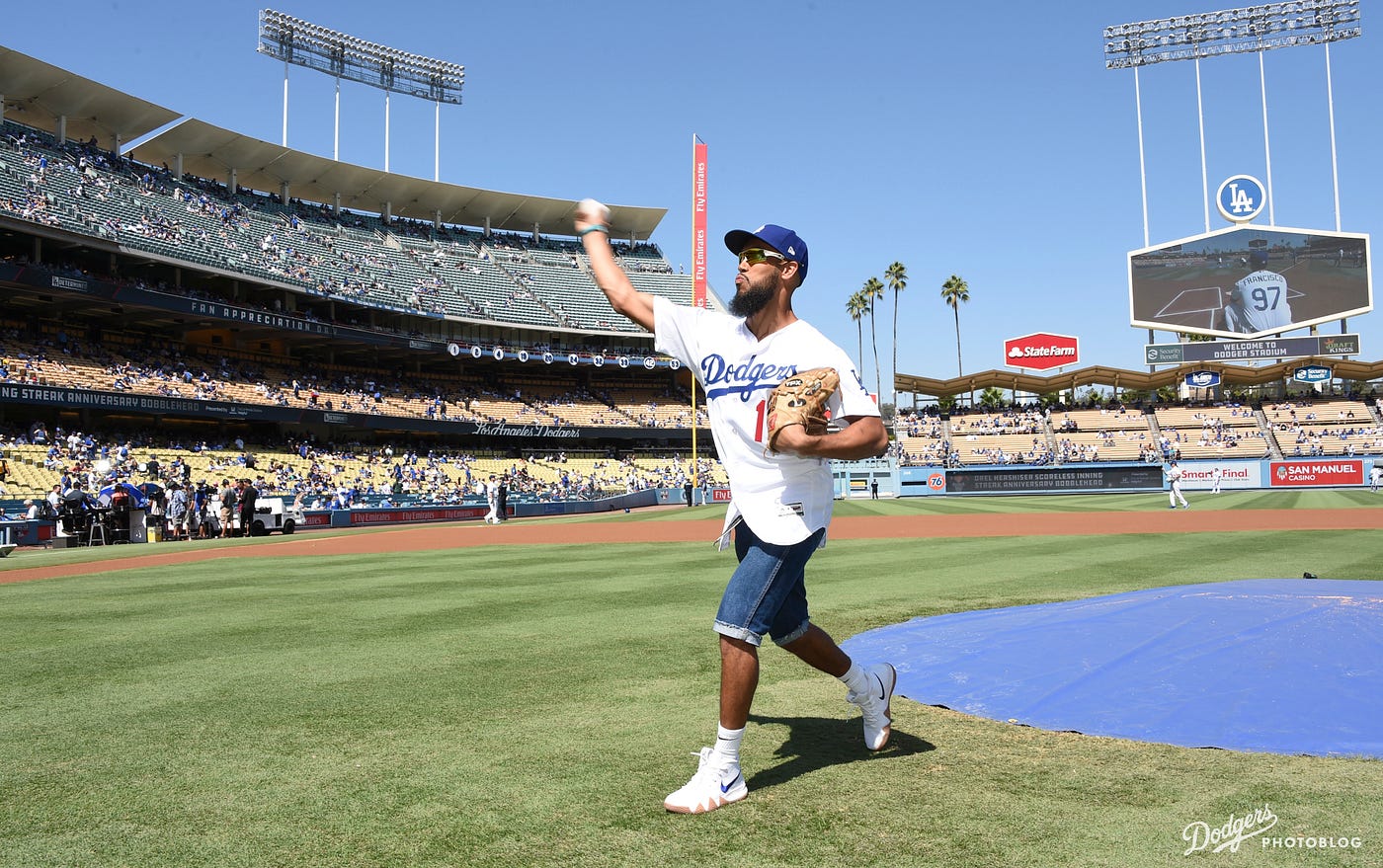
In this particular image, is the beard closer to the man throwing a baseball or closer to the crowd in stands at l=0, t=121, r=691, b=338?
the man throwing a baseball

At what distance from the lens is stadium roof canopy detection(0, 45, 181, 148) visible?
42594 millimetres

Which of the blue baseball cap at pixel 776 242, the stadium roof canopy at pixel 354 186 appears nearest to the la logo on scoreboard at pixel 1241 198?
the stadium roof canopy at pixel 354 186

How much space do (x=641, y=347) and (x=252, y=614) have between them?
58642 mm

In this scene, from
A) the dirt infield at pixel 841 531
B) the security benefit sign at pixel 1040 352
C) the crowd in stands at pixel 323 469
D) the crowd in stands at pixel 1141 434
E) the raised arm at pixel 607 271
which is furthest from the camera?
the security benefit sign at pixel 1040 352

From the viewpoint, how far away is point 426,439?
54.0 metres

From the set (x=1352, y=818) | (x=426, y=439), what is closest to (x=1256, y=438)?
(x=426, y=439)

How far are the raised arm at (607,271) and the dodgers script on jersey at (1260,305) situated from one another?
58988 mm

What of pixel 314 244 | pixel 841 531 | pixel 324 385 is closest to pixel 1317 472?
pixel 841 531

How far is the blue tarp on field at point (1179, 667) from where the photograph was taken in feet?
13.3

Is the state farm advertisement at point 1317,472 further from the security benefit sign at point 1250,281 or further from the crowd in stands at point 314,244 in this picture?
the crowd in stands at point 314,244

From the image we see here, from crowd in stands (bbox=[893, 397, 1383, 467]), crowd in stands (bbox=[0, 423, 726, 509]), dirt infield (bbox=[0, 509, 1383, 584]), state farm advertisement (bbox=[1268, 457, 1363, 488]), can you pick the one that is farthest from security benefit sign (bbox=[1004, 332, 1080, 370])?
dirt infield (bbox=[0, 509, 1383, 584])

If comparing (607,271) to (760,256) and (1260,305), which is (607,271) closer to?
(760,256)

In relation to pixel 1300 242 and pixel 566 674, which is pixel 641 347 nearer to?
pixel 1300 242

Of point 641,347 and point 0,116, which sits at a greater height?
point 0,116
